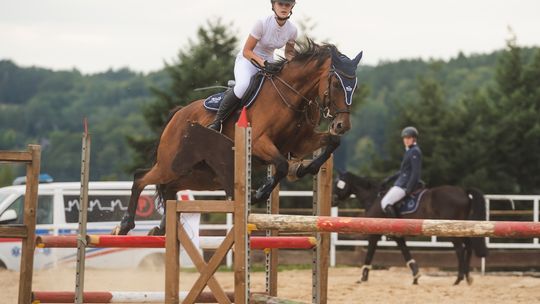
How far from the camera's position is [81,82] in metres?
78.5

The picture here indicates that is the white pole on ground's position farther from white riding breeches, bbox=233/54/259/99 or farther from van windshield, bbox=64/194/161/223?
van windshield, bbox=64/194/161/223

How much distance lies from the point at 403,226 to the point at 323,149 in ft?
8.09

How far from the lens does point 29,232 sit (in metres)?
6.72

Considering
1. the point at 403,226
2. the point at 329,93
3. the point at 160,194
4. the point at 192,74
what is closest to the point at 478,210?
the point at 160,194

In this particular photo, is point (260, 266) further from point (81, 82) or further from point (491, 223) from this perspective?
point (81, 82)

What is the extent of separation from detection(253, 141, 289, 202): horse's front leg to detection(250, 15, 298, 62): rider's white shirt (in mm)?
1020

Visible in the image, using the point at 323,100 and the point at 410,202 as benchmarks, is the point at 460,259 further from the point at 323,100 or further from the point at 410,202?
the point at 323,100

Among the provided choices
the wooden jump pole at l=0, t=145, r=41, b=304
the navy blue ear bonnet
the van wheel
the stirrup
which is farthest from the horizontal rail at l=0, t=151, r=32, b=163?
the van wheel

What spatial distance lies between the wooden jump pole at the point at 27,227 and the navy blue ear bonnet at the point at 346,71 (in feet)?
8.11

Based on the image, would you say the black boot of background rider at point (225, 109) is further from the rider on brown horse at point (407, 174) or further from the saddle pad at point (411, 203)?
the saddle pad at point (411, 203)

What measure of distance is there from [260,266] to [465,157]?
292 inches

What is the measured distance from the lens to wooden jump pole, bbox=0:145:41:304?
21.9 feet

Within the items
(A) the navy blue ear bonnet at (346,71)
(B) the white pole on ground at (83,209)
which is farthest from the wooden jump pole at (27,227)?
(A) the navy blue ear bonnet at (346,71)

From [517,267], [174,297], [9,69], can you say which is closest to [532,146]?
[517,267]
